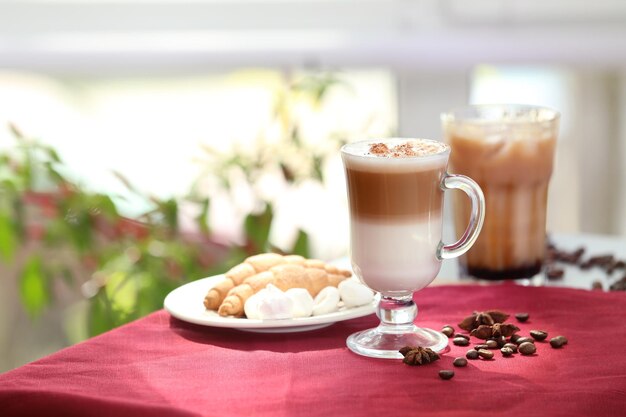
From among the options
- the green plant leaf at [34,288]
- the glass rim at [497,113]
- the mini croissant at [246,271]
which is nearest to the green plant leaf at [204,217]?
the green plant leaf at [34,288]

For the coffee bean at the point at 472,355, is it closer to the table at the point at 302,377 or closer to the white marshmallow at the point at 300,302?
the table at the point at 302,377

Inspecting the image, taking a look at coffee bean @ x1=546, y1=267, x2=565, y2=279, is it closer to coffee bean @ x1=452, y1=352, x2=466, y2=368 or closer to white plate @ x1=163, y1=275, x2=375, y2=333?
white plate @ x1=163, y1=275, x2=375, y2=333

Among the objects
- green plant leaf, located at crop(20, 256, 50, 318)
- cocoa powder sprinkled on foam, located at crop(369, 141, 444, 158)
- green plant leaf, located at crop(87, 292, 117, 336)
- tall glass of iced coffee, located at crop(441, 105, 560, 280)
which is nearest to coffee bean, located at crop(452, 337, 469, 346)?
cocoa powder sprinkled on foam, located at crop(369, 141, 444, 158)

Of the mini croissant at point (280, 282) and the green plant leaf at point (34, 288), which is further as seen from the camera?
the green plant leaf at point (34, 288)

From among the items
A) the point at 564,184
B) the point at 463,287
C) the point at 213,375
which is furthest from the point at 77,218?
the point at 564,184

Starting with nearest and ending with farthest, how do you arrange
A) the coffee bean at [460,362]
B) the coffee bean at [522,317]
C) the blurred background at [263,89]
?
1. the coffee bean at [460,362]
2. the coffee bean at [522,317]
3. the blurred background at [263,89]

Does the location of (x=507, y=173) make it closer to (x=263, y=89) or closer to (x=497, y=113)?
(x=497, y=113)

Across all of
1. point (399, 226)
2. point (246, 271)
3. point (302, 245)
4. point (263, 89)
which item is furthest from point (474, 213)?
point (263, 89)
